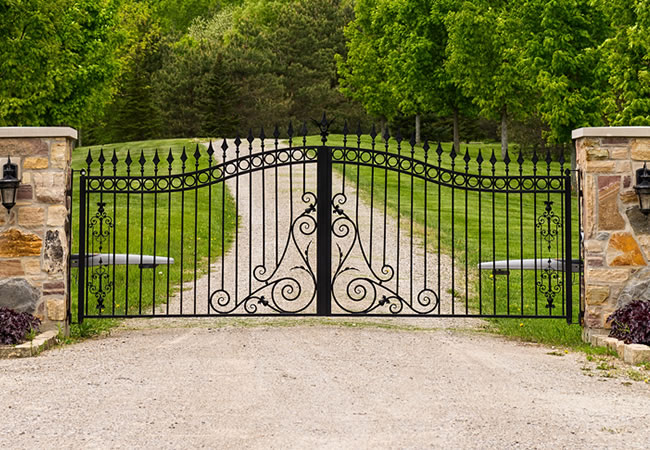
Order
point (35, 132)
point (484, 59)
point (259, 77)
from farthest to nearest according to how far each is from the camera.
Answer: point (259, 77)
point (484, 59)
point (35, 132)

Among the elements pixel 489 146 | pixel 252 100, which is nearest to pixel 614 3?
pixel 489 146

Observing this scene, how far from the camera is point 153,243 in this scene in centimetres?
1144

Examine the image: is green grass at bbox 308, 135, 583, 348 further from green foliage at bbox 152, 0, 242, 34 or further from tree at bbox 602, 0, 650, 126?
green foliage at bbox 152, 0, 242, 34

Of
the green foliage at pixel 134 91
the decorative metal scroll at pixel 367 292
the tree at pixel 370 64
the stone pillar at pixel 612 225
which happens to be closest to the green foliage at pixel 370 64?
the tree at pixel 370 64

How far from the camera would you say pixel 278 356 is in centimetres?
698

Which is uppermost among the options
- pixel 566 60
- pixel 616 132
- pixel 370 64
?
pixel 370 64

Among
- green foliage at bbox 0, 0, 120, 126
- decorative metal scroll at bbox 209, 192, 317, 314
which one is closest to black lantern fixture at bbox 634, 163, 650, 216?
decorative metal scroll at bbox 209, 192, 317, 314

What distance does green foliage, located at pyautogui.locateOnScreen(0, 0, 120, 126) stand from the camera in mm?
15781

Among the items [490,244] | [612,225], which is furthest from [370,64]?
[612,225]

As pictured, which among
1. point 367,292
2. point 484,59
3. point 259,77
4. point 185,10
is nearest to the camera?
→ point 367,292

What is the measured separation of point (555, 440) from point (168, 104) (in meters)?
42.4

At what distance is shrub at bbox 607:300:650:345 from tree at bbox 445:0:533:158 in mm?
23404

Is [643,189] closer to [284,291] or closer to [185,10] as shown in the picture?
[284,291]

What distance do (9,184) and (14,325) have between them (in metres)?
1.39
